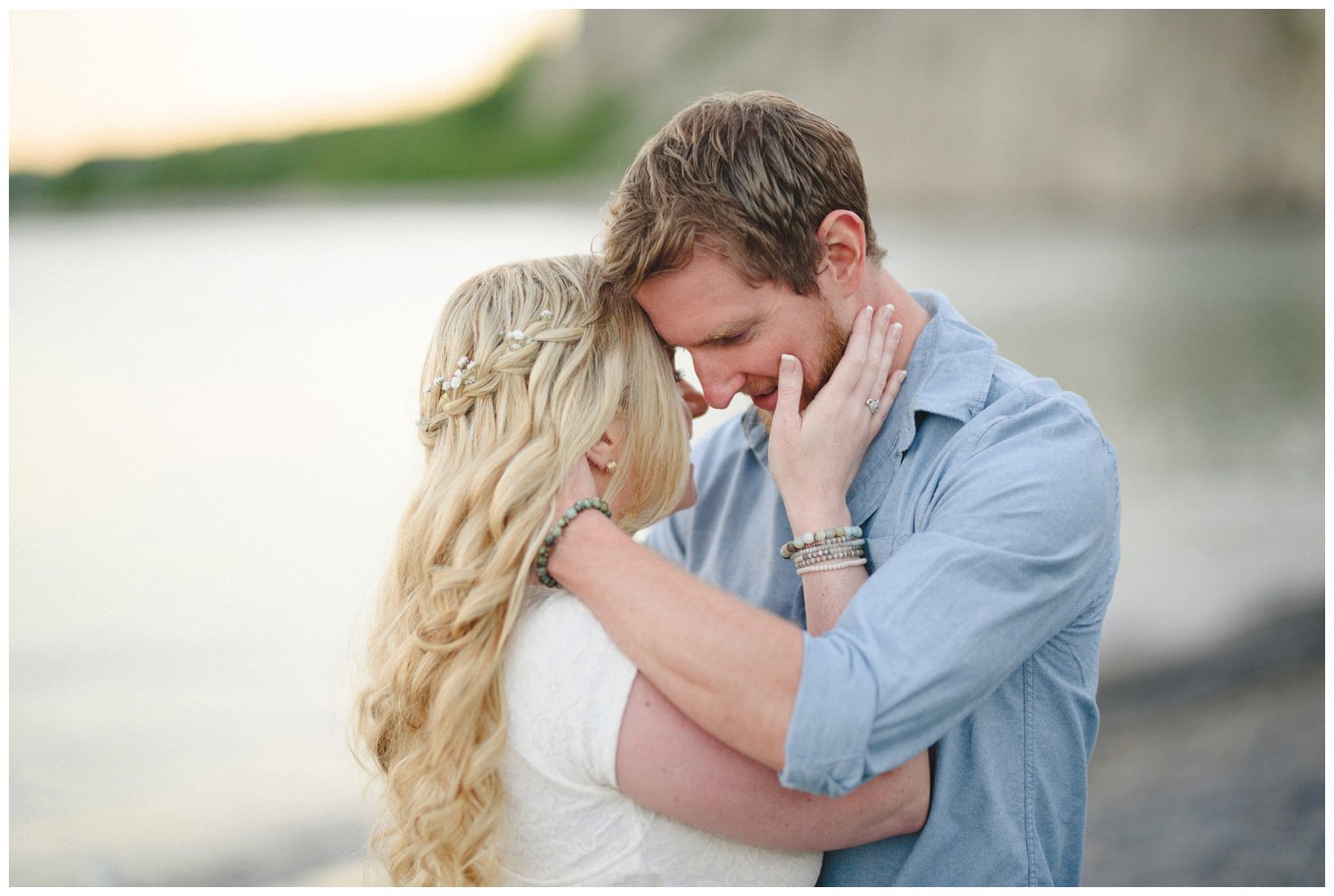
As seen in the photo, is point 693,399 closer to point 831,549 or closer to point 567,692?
point 831,549

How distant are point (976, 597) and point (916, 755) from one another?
0.99 feet

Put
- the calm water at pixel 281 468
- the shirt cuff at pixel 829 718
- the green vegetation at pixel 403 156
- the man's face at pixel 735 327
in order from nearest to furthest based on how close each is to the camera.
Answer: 1. the shirt cuff at pixel 829 718
2. the man's face at pixel 735 327
3. the calm water at pixel 281 468
4. the green vegetation at pixel 403 156

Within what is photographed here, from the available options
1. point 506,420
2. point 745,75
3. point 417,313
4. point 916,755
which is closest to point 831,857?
point 916,755

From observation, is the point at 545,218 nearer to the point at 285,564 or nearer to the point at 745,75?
the point at 745,75

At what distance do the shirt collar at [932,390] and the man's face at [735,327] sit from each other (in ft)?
0.50

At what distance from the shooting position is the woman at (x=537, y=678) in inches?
59.4

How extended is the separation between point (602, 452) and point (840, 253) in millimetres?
585

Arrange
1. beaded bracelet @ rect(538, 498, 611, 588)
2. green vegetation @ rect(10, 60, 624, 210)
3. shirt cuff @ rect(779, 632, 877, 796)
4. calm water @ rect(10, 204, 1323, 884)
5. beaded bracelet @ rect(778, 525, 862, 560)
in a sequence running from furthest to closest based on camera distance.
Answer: green vegetation @ rect(10, 60, 624, 210)
calm water @ rect(10, 204, 1323, 884)
beaded bracelet @ rect(778, 525, 862, 560)
beaded bracelet @ rect(538, 498, 611, 588)
shirt cuff @ rect(779, 632, 877, 796)

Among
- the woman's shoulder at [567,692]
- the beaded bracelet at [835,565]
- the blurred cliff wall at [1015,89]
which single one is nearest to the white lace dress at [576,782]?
the woman's shoulder at [567,692]

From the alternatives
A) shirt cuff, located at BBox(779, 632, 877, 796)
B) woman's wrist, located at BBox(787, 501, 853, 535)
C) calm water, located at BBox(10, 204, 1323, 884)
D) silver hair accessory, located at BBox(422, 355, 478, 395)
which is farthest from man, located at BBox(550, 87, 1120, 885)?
calm water, located at BBox(10, 204, 1323, 884)

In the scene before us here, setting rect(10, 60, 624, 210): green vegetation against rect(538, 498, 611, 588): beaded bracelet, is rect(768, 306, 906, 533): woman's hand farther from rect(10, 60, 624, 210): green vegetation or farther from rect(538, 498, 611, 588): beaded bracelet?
rect(10, 60, 624, 210): green vegetation

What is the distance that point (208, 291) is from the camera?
883cm

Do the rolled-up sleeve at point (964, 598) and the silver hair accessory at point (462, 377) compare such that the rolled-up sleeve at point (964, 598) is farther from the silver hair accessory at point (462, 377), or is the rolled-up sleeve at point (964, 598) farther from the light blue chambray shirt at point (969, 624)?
the silver hair accessory at point (462, 377)

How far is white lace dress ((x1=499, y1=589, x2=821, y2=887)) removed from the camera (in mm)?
1498
